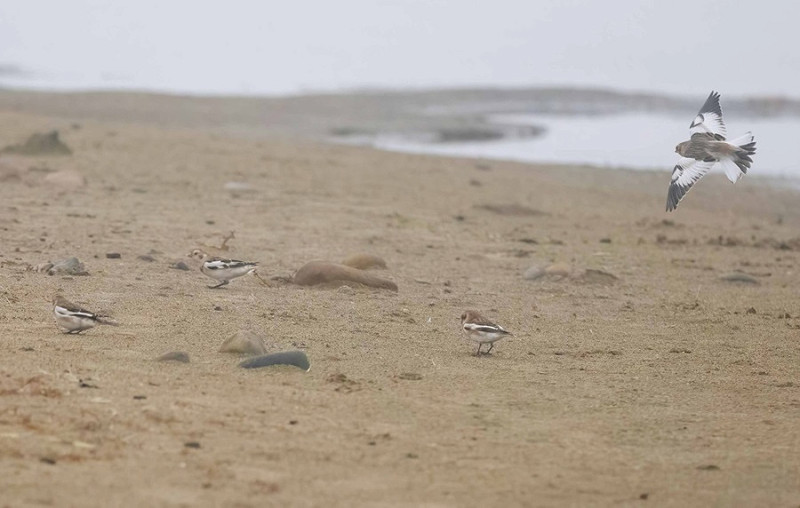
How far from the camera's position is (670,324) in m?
A: 9.98

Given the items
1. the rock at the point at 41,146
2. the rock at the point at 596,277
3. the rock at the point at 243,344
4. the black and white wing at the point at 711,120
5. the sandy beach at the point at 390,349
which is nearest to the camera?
the sandy beach at the point at 390,349

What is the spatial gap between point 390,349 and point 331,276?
196cm

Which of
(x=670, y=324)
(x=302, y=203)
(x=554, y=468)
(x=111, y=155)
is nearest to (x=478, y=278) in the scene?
(x=670, y=324)

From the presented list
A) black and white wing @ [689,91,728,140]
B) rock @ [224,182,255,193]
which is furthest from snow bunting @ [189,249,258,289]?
rock @ [224,182,255,193]

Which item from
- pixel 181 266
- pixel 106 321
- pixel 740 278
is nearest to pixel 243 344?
pixel 106 321

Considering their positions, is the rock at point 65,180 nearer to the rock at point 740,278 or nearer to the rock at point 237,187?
the rock at point 237,187

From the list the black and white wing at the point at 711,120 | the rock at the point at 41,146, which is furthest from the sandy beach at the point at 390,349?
the black and white wing at the point at 711,120

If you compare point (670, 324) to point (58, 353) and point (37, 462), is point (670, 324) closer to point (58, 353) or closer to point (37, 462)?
point (58, 353)

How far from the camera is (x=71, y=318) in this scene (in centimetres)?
773

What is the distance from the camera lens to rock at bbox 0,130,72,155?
55.2 ft

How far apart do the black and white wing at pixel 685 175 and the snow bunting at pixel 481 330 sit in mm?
2860

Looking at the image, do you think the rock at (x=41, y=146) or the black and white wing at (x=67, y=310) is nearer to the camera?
the black and white wing at (x=67, y=310)

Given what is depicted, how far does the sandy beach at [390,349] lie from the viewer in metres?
5.69

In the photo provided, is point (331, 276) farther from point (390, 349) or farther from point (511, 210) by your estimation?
point (511, 210)
